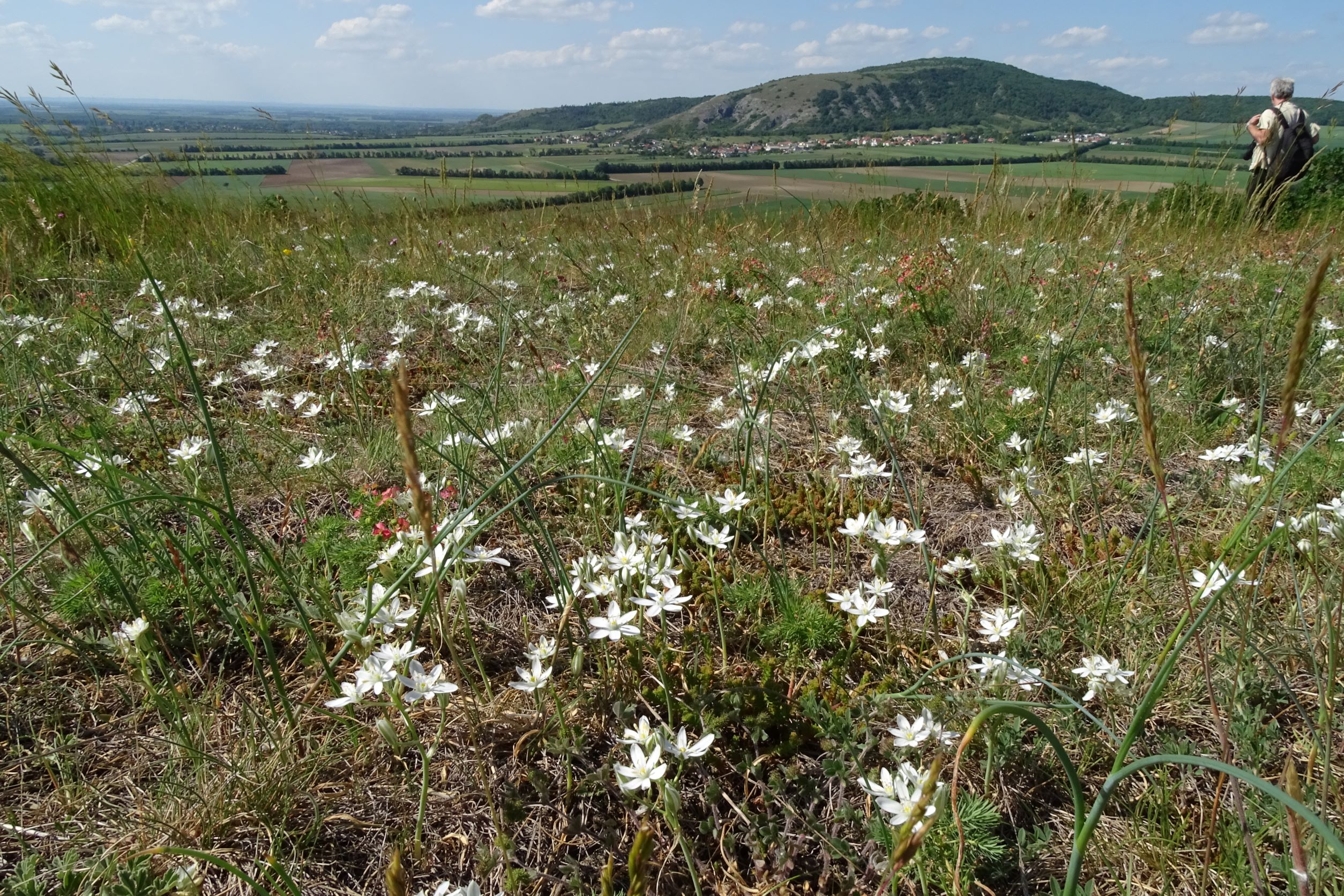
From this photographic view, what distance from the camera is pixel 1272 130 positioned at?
8.70 metres

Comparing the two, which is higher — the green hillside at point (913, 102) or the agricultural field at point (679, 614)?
the green hillside at point (913, 102)

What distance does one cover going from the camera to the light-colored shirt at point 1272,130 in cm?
865

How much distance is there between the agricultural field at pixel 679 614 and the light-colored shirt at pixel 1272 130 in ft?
18.1

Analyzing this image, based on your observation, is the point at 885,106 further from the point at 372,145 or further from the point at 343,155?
the point at 343,155

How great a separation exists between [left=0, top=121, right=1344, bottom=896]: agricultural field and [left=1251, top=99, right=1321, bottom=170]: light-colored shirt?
553 centimetres

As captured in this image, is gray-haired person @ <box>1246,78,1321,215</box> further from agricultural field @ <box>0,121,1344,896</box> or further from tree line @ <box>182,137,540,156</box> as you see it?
tree line @ <box>182,137,540,156</box>

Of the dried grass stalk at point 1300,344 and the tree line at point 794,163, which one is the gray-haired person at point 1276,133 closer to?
the tree line at point 794,163

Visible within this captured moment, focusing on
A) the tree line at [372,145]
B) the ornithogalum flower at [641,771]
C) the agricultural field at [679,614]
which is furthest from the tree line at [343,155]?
the ornithogalum flower at [641,771]

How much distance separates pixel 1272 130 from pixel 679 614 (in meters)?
10.5

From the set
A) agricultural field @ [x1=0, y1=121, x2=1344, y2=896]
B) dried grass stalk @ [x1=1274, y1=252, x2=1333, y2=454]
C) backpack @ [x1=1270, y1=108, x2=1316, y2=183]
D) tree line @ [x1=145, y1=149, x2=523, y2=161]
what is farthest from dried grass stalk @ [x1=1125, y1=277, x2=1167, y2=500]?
backpack @ [x1=1270, y1=108, x2=1316, y2=183]

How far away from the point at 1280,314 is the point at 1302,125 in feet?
17.8

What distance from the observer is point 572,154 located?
89.6 ft

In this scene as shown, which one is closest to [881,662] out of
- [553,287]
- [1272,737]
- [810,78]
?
[1272,737]

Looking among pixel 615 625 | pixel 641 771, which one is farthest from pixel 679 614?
pixel 641 771
